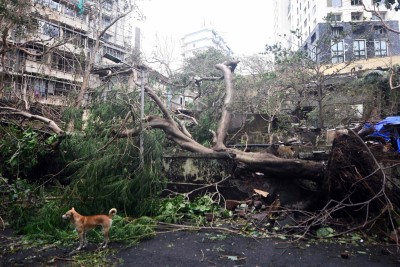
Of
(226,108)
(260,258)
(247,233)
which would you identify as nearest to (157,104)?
(226,108)

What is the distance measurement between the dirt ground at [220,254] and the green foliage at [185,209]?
2.41 ft

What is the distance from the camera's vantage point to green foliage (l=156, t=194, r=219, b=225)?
5.14 meters

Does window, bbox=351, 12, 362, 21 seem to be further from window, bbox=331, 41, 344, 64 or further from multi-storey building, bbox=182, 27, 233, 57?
multi-storey building, bbox=182, 27, 233, 57

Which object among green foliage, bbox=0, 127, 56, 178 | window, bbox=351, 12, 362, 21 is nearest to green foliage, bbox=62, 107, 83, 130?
green foliage, bbox=0, 127, 56, 178

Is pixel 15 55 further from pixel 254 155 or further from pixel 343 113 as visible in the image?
pixel 343 113

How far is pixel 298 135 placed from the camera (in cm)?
1066

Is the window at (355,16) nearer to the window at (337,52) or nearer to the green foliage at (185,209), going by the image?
the window at (337,52)

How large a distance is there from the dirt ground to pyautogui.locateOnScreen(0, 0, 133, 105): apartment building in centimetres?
539

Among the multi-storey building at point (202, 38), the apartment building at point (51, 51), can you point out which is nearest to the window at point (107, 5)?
the apartment building at point (51, 51)

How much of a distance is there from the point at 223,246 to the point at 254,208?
1.86 metres

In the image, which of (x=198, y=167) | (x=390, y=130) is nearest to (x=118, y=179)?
(x=198, y=167)

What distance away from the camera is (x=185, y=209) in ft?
18.2

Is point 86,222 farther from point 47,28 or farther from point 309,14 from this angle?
point 309,14

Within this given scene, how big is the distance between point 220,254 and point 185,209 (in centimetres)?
182
